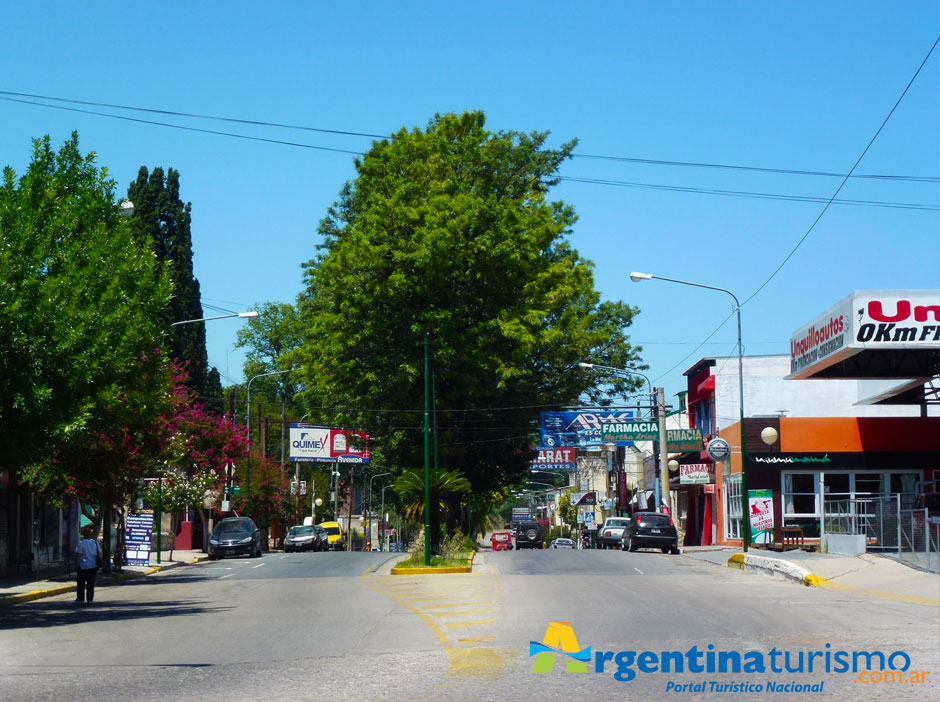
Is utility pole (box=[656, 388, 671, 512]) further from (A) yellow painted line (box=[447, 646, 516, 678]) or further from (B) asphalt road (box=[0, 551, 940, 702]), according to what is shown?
(A) yellow painted line (box=[447, 646, 516, 678])

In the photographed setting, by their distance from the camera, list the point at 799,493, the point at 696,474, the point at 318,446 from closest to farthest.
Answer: the point at 799,493 → the point at 696,474 → the point at 318,446

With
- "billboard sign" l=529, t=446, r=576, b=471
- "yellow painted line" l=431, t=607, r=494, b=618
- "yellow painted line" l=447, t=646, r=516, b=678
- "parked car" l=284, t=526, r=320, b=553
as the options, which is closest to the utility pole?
"billboard sign" l=529, t=446, r=576, b=471

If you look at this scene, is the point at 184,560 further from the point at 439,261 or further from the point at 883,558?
the point at 883,558

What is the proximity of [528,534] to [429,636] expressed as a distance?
6324cm

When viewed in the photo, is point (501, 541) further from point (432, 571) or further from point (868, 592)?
point (868, 592)

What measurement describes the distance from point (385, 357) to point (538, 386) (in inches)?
362

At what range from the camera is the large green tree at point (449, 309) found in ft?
139

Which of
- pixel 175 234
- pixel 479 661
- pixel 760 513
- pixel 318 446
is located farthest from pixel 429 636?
pixel 318 446

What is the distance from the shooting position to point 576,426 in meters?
51.3

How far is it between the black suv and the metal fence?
46297mm

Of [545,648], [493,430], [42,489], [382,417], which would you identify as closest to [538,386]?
[493,430]

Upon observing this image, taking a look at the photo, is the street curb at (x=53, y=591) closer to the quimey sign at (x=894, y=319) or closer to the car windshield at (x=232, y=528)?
the car windshield at (x=232, y=528)

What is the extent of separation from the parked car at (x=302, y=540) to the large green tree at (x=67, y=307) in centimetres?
3968

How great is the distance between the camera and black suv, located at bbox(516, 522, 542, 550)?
78.3 metres
